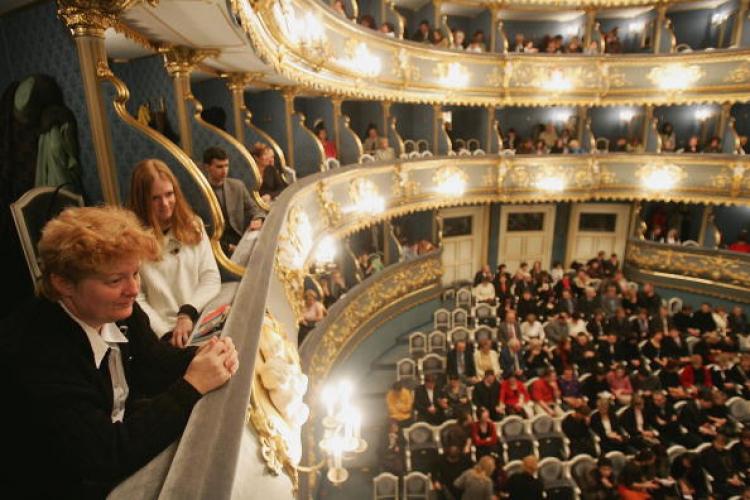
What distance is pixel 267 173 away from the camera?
215 inches

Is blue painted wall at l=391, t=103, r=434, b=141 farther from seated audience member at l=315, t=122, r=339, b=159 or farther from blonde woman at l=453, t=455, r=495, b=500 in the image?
blonde woman at l=453, t=455, r=495, b=500

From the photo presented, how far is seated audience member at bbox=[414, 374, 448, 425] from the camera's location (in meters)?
6.88

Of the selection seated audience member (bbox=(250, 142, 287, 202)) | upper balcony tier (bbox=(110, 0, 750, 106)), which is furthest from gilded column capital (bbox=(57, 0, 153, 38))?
seated audience member (bbox=(250, 142, 287, 202))

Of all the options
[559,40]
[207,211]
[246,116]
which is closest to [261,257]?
[207,211]

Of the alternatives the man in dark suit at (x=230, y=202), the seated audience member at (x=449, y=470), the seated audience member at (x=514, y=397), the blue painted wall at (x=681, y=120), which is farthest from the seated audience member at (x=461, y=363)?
the blue painted wall at (x=681, y=120)

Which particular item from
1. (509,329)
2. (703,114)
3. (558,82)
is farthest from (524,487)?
(703,114)

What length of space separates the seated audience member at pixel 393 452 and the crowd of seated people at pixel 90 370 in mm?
5209

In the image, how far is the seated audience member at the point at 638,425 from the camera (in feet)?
21.4

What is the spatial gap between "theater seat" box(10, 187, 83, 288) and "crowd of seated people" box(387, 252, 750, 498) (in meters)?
5.22

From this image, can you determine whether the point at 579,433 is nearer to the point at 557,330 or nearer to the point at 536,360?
the point at 536,360

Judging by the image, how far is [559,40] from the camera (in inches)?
500

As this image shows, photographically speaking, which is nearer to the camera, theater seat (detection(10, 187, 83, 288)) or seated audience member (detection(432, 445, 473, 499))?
theater seat (detection(10, 187, 83, 288))

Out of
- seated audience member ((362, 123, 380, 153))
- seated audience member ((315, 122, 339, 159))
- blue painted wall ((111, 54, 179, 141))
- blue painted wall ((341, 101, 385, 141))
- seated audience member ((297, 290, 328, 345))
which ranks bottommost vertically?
seated audience member ((297, 290, 328, 345))

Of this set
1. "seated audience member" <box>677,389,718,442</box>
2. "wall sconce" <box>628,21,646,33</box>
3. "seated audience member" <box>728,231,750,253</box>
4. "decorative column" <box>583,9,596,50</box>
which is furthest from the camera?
"wall sconce" <box>628,21,646,33</box>
